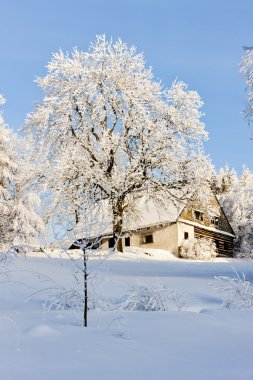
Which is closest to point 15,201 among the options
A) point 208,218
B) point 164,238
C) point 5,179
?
point 5,179

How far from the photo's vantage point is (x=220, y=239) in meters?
41.8

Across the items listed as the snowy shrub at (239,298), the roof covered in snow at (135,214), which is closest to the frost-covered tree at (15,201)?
the roof covered in snow at (135,214)

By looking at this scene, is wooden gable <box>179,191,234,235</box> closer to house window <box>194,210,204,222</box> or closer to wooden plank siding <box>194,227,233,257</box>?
house window <box>194,210,204,222</box>


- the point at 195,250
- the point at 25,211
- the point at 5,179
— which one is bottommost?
the point at 195,250

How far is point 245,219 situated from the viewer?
149 feet

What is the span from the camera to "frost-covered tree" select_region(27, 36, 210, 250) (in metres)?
24.2

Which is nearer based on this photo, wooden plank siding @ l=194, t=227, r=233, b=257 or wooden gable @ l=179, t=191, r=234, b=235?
wooden gable @ l=179, t=191, r=234, b=235

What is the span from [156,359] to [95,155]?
22009 millimetres

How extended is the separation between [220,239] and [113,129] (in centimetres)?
2043

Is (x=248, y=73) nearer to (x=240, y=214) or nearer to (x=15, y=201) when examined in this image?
(x=15, y=201)

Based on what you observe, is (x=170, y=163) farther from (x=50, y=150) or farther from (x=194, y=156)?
(x=50, y=150)

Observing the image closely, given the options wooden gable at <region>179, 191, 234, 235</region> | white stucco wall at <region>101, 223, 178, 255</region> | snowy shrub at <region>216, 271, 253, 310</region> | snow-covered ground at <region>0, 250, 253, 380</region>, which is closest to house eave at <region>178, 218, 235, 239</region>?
wooden gable at <region>179, 191, 234, 235</region>

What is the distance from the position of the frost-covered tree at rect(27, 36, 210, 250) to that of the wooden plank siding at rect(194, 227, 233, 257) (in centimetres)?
1468

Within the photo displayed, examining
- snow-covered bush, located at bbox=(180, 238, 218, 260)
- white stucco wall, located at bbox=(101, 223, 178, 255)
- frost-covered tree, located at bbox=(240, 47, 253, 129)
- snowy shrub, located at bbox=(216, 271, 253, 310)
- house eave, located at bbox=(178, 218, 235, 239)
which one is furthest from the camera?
house eave, located at bbox=(178, 218, 235, 239)
